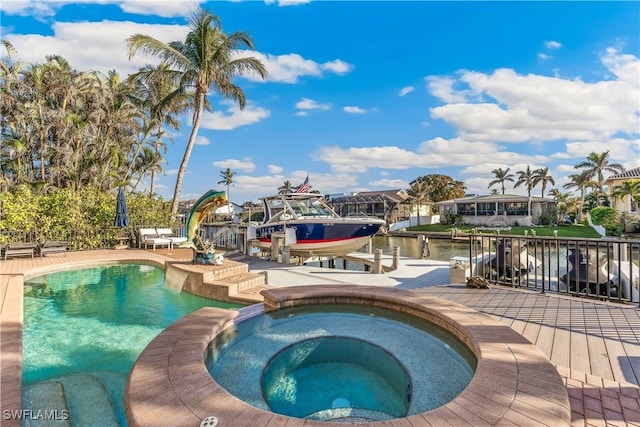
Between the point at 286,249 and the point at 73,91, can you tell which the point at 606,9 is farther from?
the point at 73,91

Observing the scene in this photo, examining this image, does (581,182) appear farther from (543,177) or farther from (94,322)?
(94,322)

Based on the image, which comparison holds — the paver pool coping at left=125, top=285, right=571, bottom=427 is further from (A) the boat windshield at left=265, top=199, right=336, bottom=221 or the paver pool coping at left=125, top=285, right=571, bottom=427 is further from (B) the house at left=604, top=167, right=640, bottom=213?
(B) the house at left=604, top=167, right=640, bottom=213

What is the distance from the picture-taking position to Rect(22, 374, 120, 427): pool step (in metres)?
2.96

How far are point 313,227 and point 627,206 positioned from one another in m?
37.9

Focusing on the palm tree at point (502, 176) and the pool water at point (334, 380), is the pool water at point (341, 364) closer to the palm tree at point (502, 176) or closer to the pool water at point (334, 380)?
the pool water at point (334, 380)

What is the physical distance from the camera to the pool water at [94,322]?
397cm

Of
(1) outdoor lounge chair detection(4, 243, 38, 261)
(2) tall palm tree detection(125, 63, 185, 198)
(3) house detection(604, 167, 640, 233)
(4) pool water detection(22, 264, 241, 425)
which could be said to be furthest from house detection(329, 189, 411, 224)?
(4) pool water detection(22, 264, 241, 425)

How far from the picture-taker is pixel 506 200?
129 ft

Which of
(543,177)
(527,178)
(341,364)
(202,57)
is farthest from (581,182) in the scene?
(341,364)

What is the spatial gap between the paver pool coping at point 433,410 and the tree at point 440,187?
174 feet

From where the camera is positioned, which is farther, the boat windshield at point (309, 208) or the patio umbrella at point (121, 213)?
the patio umbrella at point (121, 213)

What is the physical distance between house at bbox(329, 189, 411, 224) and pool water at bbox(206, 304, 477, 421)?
4329cm

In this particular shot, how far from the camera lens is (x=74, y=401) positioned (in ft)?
10.9

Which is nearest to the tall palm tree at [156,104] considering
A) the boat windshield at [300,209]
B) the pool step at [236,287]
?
the boat windshield at [300,209]
